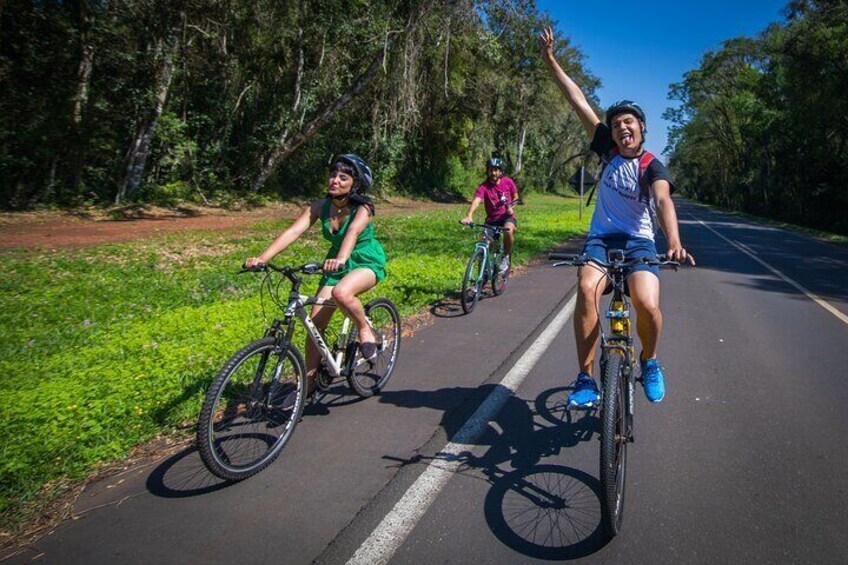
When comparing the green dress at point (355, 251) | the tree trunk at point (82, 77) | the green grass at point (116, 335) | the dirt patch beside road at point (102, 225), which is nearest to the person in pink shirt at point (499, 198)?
the green grass at point (116, 335)

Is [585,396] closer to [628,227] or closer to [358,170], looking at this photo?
[628,227]

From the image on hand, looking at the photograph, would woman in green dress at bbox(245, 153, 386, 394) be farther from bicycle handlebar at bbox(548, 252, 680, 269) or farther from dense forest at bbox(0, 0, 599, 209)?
dense forest at bbox(0, 0, 599, 209)

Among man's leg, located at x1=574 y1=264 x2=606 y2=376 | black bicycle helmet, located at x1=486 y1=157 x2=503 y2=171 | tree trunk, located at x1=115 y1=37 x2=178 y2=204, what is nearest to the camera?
man's leg, located at x1=574 y1=264 x2=606 y2=376

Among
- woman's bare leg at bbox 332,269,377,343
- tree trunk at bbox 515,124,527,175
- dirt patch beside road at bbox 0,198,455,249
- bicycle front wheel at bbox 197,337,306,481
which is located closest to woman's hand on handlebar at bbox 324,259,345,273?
woman's bare leg at bbox 332,269,377,343

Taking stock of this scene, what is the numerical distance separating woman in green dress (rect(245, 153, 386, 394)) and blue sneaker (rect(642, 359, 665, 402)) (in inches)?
80.0

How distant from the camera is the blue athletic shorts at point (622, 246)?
360 cm

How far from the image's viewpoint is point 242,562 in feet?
8.39

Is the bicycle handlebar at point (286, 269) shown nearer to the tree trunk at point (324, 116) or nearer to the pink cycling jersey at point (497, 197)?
the pink cycling jersey at point (497, 197)

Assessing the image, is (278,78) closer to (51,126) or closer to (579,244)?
(51,126)

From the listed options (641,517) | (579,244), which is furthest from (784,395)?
(579,244)

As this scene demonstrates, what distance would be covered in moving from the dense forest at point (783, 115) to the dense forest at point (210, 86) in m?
14.5

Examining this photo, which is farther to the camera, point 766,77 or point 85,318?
point 766,77

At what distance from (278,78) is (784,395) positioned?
2199cm

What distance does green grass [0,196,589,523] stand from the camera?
3.54 m
